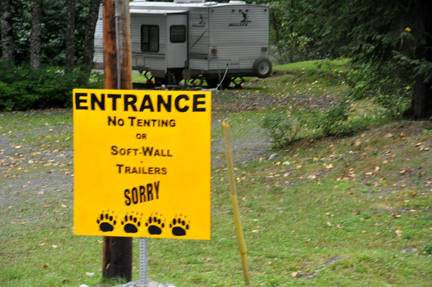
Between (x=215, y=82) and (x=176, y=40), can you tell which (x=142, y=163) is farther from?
(x=215, y=82)

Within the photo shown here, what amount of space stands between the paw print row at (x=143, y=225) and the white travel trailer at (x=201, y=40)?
20404 millimetres

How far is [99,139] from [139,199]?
1.82 feet

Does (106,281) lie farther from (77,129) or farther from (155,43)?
(155,43)

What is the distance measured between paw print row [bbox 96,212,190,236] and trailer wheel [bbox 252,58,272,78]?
71.4 feet

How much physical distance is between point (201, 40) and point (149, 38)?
210cm

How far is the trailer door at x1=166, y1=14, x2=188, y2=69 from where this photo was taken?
84.3ft

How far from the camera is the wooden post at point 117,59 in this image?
588 centimetres

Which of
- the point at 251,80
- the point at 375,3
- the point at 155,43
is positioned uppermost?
the point at 375,3

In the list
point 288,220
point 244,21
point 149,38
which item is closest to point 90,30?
point 149,38

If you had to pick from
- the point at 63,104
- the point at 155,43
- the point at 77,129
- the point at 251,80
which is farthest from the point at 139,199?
the point at 251,80

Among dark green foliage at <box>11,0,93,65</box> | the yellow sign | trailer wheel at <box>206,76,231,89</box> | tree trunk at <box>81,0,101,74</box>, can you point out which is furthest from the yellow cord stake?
dark green foliage at <box>11,0,93,65</box>

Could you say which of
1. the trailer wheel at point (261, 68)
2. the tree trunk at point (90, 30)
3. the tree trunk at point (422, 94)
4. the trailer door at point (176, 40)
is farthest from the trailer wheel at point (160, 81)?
the tree trunk at point (422, 94)

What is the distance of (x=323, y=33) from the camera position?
11.9 meters

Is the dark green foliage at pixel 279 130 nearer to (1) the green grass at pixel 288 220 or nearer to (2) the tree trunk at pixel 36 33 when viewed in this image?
(1) the green grass at pixel 288 220
